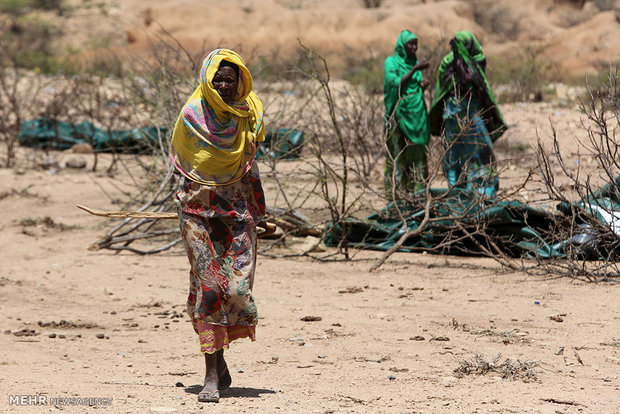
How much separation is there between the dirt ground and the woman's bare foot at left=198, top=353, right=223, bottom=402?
0.17 feet

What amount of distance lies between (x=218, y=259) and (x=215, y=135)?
20.9 inches

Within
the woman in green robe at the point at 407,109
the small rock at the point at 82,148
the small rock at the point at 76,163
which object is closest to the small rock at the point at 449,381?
the woman in green robe at the point at 407,109

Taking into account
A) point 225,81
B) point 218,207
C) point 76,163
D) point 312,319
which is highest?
point 225,81

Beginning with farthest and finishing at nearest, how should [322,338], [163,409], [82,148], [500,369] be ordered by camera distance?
[82,148] → [322,338] → [500,369] → [163,409]

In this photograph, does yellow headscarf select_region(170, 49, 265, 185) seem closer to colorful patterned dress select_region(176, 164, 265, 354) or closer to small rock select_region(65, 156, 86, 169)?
colorful patterned dress select_region(176, 164, 265, 354)

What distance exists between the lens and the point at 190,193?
3.75m

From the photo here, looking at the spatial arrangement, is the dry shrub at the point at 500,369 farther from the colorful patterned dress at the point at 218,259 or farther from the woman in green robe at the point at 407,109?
the woman in green robe at the point at 407,109

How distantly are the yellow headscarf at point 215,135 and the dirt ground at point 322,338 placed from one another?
97 centimetres

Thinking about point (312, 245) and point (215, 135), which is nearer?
point (215, 135)

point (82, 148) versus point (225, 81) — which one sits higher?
point (225, 81)

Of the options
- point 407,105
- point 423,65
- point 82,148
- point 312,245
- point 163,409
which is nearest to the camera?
point 163,409

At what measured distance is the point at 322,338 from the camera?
484cm

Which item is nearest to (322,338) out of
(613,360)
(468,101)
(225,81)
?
(613,360)

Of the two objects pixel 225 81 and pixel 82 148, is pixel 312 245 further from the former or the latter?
pixel 82 148
